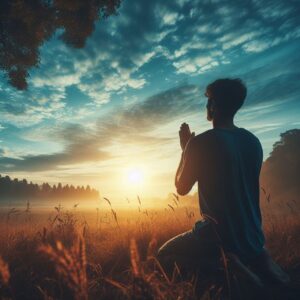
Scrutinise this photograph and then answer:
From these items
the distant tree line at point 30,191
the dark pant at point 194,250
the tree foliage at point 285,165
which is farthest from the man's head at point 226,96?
the distant tree line at point 30,191

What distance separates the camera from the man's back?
97.1 inches

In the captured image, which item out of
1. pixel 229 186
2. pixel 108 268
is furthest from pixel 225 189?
pixel 108 268

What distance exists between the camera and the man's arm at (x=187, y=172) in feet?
8.50

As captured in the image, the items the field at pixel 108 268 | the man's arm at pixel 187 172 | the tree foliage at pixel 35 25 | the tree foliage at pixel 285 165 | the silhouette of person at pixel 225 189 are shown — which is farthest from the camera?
the tree foliage at pixel 285 165

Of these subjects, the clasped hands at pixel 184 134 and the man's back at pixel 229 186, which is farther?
the clasped hands at pixel 184 134

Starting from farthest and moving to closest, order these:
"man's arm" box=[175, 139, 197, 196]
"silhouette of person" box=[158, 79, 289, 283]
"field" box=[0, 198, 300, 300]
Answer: "man's arm" box=[175, 139, 197, 196] → "silhouette of person" box=[158, 79, 289, 283] → "field" box=[0, 198, 300, 300]

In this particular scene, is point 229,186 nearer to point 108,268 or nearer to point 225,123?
point 225,123

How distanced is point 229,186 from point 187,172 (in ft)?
1.37

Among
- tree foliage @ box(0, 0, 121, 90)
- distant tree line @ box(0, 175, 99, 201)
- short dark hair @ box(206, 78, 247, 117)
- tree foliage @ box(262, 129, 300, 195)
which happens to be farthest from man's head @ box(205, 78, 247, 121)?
distant tree line @ box(0, 175, 99, 201)

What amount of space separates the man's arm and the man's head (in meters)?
0.49

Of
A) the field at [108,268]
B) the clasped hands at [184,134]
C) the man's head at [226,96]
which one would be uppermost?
the man's head at [226,96]

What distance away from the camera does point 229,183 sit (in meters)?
2.49

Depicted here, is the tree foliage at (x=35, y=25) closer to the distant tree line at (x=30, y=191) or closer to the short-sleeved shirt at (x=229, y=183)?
the short-sleeved shirt at (x=229, y=183)

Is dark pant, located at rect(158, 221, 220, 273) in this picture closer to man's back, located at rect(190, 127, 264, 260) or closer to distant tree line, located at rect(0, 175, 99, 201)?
man's back, located at rect(190, 127, 264, 260)
